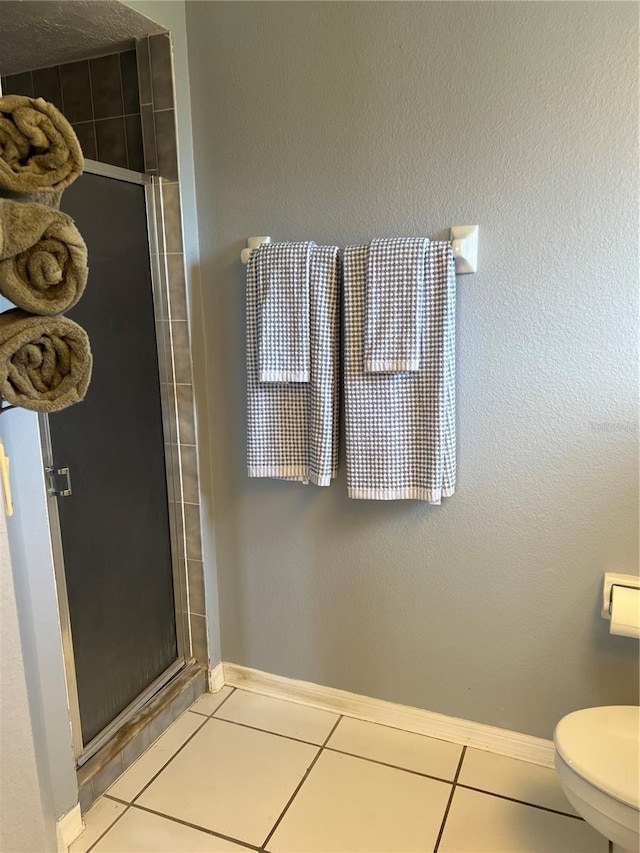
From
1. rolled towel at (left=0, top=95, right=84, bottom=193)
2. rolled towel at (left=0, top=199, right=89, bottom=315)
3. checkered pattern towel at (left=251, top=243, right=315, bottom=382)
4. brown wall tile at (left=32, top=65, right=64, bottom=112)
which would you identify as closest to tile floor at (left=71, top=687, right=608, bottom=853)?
checkered pattern towel at (left=251, top=243, right=315, bottom=382)

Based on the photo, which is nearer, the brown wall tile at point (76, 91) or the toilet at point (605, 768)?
the toilet at point (605, 768)

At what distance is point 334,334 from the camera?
1.76 m

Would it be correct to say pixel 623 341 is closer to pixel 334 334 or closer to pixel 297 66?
pixel 334 334

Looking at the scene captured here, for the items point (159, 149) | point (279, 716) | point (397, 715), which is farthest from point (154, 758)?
point (159, 149)

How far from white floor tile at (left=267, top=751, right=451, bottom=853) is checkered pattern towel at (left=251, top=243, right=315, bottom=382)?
1.14 metres

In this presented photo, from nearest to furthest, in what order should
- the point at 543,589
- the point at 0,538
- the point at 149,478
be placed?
the point at 0,538, the point at 543,589, the point at 149,478

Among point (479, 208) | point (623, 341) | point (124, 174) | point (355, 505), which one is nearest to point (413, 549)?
point (355, 505)

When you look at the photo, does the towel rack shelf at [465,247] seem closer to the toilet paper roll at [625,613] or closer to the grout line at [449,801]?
the toilet paper roll at [625,613]

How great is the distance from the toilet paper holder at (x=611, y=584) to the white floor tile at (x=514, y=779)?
0.52 metres

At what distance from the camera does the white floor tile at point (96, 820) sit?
5.29 ft

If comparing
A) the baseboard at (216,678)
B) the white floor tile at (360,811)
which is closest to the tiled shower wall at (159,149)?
the baseboard at (216,678)

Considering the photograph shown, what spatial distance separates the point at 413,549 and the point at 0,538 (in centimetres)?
113

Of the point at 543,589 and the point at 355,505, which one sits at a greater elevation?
the point at 355,505

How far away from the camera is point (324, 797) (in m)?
1.75
